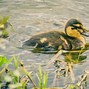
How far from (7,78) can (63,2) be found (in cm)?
420

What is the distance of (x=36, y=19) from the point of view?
20.6 feet

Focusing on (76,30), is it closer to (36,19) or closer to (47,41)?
(47,41)

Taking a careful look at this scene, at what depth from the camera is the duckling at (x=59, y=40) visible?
5.09 m

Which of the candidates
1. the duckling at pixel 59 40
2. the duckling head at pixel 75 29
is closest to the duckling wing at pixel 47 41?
the duckling at pixel 59 40

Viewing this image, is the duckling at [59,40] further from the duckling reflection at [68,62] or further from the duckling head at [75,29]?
the duckling reflection at [68,62]

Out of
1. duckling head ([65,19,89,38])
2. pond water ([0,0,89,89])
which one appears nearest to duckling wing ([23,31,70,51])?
pond water ([0,0,89,89])

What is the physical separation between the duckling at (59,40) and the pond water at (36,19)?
0.15m

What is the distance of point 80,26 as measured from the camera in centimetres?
554

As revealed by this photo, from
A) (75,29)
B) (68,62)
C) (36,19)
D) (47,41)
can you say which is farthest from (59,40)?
(36,19)

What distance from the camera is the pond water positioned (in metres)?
4.77

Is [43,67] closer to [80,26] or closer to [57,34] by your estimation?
[57,34]

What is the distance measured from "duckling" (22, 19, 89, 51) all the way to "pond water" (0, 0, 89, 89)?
148 mm

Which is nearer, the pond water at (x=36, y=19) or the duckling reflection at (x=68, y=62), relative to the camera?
the duckling reflection at (x=68, y=62)

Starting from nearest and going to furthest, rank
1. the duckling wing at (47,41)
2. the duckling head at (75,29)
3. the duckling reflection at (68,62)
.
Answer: the duckling reflection at (68,62) < the duckling wing at (47,41) < the duckling head at (75,29)
